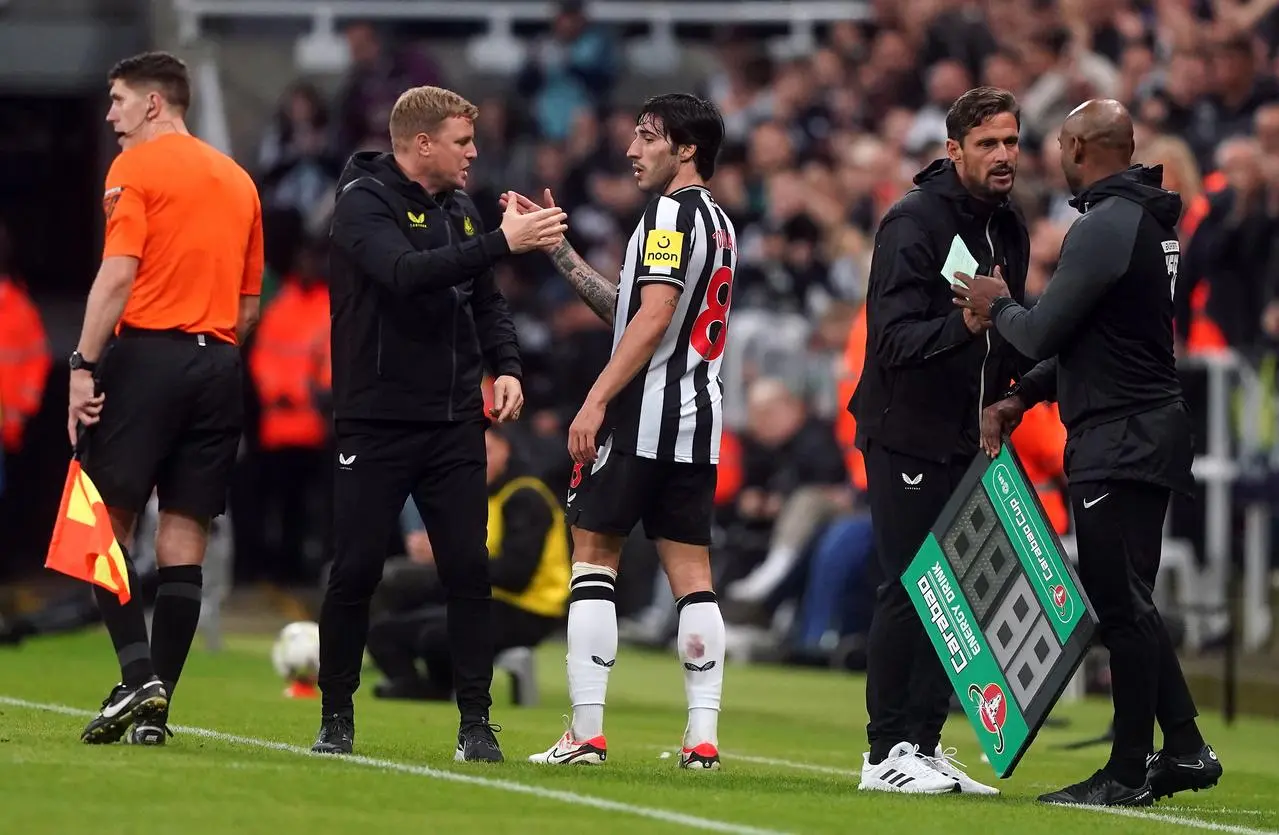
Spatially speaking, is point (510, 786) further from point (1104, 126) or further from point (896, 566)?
point (1104, 126)

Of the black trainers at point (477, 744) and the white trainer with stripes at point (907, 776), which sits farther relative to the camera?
the black trainers at point (477, 744)

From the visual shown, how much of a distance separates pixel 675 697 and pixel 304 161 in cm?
796

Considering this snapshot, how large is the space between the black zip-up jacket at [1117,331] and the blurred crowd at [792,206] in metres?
4.95

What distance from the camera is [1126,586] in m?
8.18

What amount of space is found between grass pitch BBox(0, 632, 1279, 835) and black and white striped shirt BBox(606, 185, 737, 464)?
1118 millimetres

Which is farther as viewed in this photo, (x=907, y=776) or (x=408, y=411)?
(x=408, y=411)

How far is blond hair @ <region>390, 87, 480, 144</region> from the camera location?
336 inches

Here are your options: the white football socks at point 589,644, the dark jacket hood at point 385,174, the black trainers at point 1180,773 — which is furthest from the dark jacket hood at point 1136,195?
the dark jacket hood at point 385,174

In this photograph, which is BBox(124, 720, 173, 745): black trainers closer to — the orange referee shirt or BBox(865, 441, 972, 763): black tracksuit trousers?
the orange referee shirt

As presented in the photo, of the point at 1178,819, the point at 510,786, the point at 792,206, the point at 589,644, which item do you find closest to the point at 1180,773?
the point at 1178,819

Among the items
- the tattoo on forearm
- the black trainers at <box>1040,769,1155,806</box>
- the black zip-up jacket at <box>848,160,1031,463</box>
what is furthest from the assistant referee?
the black trainers at <box>1040,769,1155,806</box>

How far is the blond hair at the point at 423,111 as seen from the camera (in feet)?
28.0

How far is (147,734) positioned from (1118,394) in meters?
3.35

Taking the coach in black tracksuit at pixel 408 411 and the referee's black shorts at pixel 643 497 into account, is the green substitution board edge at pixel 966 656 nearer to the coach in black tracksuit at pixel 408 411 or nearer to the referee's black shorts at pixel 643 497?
the referee's black shorts at pixel 643 497
